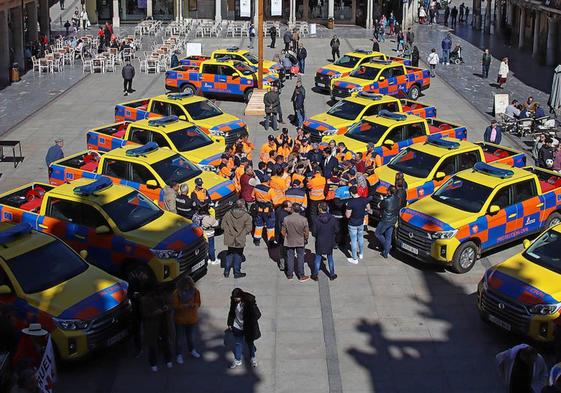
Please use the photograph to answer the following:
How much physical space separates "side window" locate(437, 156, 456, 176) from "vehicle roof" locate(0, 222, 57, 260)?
8.72 metres

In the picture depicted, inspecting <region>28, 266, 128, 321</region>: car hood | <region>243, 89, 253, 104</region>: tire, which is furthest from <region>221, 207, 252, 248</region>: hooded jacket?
<region>243, 89, 253, 104</region>: tire

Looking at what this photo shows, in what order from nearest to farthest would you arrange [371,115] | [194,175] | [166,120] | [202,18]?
[194,175]
[166,120]
[371,115]
[202,18]

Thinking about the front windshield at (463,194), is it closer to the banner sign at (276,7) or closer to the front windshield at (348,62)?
the front windshield at (348,62)

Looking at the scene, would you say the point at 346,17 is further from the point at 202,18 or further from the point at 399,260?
the point at 399,260

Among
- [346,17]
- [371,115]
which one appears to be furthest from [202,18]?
[371,115]

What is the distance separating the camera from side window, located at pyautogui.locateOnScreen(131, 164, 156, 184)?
17078mm

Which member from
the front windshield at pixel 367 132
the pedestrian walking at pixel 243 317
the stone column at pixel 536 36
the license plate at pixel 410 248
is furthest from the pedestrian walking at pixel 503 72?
the pedestrian walking at pixel 243 317

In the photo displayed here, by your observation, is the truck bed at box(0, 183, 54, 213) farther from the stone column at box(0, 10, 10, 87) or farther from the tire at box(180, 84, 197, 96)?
the stone column at box(0, 10, 10, 87)

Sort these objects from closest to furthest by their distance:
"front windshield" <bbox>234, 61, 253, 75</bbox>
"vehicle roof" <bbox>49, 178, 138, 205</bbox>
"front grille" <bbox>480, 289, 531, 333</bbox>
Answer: "front grille" <bbox>480, 289, 531, 333</bbox>, "vehicle roof" <bbox>49, 178, 138, 205</bbox>, "front windshield" <bbox>234, 61, 253, 75</bbox>

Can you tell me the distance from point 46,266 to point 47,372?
99.6 inches

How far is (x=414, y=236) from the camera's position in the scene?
1520 cm

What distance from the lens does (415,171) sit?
58.5 feet

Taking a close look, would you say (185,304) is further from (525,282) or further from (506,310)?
(525,282)

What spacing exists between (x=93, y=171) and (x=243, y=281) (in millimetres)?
5009
